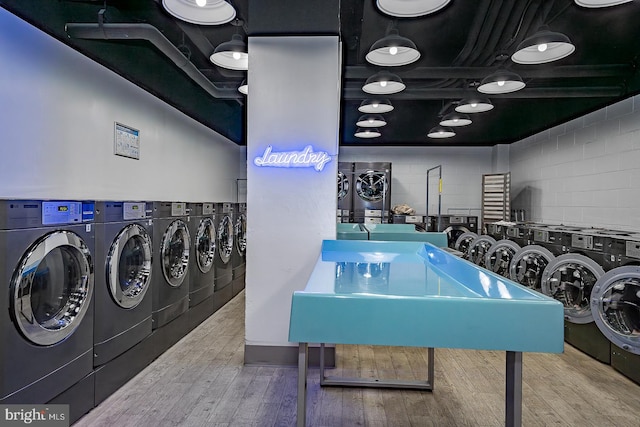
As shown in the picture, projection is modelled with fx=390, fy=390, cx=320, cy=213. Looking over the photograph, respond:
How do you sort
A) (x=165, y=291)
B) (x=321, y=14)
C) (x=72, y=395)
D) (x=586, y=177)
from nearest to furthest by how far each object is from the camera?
(x=72, y=395) → (x=321, y=14) → (x=165, y=291) → (x=586, y=177)

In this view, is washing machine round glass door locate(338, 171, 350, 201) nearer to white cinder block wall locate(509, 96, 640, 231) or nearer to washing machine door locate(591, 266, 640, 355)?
white cinder block wall locate(509, 96, 640, 231)

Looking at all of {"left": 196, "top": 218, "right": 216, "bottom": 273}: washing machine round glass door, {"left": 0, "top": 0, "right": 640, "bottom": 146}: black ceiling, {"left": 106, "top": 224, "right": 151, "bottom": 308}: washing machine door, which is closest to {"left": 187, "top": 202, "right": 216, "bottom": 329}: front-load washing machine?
{"left": 196, "top": 218, "right": 216, "bottom": 273}: washing machine round glass door

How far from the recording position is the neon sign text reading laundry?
10.6ft

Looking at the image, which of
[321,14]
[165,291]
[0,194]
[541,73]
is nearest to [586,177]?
[541,73]

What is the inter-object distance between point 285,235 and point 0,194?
195 cm

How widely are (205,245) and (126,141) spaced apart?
1.51m

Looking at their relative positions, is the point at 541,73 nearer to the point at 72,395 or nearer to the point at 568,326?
the point at 568,326

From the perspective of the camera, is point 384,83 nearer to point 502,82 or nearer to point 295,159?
point 502,82

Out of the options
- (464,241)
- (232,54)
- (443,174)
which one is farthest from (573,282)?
(443,174)

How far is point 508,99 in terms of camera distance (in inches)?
225

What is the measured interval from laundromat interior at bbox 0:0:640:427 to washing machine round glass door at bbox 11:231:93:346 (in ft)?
0.05

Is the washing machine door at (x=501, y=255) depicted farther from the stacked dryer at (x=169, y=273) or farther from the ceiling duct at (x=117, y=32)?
the ceiling duct at (x=117, y=32)

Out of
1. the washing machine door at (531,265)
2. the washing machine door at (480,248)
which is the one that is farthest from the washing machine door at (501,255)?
the washing machine door at (531,265)

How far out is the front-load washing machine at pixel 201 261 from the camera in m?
4.25
